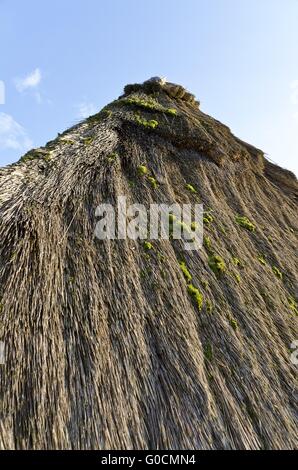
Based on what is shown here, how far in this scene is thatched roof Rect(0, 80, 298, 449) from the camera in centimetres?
266

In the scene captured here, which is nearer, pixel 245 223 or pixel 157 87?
pixel 245 223

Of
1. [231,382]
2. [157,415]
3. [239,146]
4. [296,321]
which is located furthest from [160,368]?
[239,146]

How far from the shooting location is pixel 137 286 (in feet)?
12.0

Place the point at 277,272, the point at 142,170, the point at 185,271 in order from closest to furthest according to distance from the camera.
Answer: the point at 185,271 → the point at 277,272 → the point at 142,170

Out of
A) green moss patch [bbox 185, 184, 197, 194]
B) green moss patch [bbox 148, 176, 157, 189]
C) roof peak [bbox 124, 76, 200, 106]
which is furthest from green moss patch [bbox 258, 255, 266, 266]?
roof peak [bbox 124, 76, 200, 106]

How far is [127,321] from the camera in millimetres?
3279

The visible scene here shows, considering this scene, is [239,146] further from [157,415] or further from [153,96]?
[157,415]

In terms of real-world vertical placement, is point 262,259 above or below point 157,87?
below

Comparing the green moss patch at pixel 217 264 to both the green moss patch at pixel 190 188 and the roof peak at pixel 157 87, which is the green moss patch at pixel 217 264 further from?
the roof peak at pixel 157 87

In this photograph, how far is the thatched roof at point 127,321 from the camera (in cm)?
266

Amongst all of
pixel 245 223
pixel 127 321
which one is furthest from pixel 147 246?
pixel 245 223

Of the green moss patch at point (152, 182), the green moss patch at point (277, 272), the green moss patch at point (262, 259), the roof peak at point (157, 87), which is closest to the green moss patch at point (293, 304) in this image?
the green moss patch at point (277, 272)

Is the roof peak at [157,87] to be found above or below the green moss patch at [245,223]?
above

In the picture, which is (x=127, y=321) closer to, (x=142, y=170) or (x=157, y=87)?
(x=142, y=170)
